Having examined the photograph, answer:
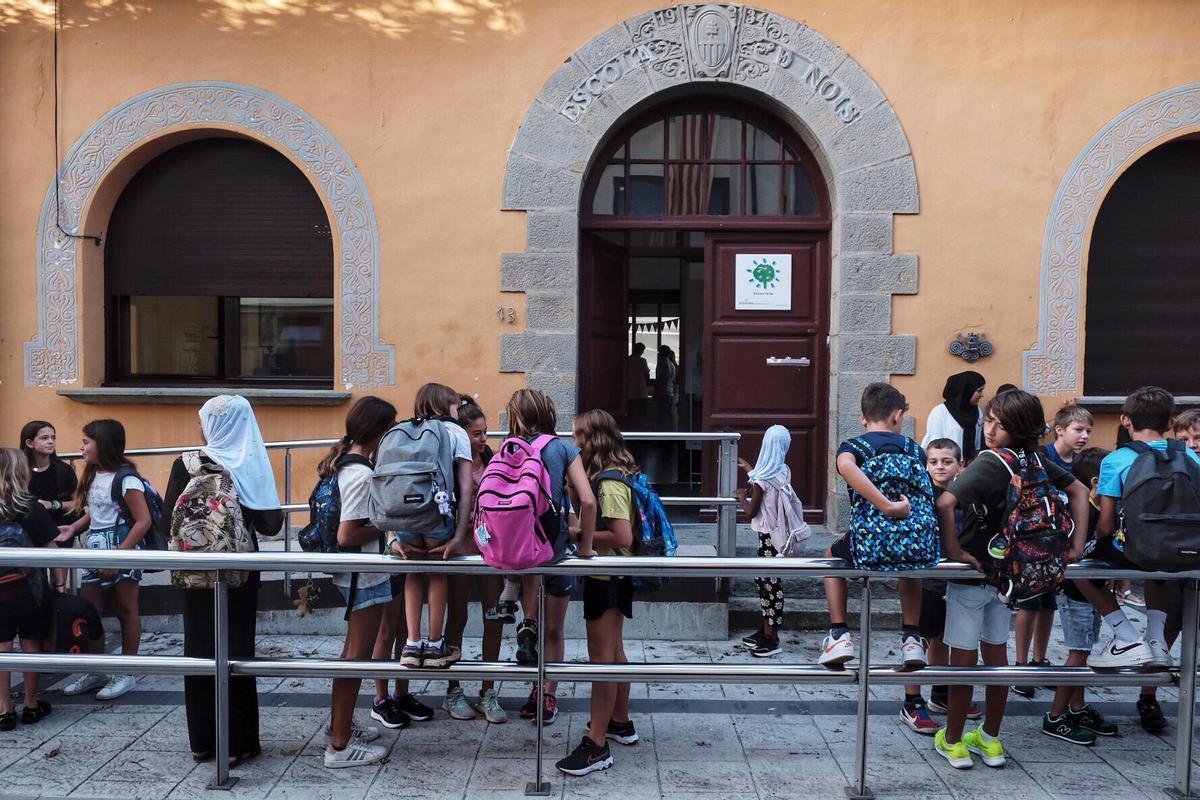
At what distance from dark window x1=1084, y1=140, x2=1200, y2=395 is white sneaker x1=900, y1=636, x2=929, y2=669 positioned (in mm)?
4759

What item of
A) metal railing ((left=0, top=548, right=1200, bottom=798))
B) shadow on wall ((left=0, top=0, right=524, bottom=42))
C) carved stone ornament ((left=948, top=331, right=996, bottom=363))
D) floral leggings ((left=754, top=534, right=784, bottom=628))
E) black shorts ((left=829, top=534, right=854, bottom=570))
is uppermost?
shadow on wall ((left=0, top=0, right=524, bottom=42))

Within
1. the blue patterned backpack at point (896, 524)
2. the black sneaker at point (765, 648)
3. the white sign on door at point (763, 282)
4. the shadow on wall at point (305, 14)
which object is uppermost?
the shadow on wall at point (305, 14)

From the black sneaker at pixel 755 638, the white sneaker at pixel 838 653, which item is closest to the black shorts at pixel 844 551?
the white sneaker at pixel 838 653

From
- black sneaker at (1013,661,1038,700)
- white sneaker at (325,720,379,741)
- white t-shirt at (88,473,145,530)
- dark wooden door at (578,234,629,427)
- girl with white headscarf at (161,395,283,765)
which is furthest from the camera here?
dark wooden door at (578,234,629,427)

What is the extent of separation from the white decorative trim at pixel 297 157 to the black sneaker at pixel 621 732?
4.03 meters

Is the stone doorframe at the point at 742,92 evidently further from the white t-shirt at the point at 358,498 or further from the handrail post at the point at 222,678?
the handrail post at the point at 222,678

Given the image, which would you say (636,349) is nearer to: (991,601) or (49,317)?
(49,317)

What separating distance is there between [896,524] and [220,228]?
652 centimetres

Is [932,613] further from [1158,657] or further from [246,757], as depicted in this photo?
[246,757]

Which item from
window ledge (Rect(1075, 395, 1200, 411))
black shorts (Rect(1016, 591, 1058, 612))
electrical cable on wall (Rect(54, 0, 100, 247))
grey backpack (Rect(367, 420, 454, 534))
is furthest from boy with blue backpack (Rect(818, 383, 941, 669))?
electrical cable on wall (Rect(54, 0, 100, 247))

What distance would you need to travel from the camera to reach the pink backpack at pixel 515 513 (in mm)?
3834

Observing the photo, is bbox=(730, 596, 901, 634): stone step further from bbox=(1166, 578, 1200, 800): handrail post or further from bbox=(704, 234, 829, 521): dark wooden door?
bbox=(1166, 578, 1200, 800): handrail post

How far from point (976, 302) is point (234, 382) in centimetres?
625

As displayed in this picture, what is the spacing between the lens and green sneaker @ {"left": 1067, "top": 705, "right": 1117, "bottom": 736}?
482 centimetres
